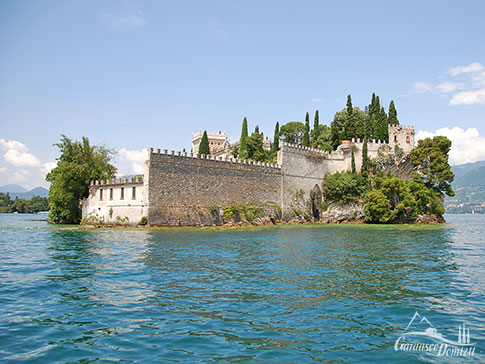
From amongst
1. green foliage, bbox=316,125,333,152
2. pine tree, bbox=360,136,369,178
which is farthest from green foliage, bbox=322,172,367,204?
green foliage, bbox=316,125,333,152

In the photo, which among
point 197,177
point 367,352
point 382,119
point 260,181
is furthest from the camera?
point 382,119

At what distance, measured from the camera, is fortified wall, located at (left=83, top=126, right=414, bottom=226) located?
33844mm

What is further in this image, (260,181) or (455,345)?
(260,181)

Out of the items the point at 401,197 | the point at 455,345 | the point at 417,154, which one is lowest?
the point at 455,345

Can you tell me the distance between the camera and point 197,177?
36.4 metres

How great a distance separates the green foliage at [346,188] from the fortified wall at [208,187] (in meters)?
1.64

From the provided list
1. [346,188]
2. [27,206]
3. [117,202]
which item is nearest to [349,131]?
[346,188]

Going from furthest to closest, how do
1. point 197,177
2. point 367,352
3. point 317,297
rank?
point 197,177, point 317,297, point 367,352

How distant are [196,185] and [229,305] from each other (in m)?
27.7

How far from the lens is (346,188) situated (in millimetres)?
46406

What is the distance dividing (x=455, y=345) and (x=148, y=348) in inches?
217

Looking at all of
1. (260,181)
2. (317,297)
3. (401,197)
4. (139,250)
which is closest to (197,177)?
(260,181)

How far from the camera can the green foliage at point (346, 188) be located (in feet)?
153

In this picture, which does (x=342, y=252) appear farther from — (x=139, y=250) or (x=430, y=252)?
(x=139, y=250)
